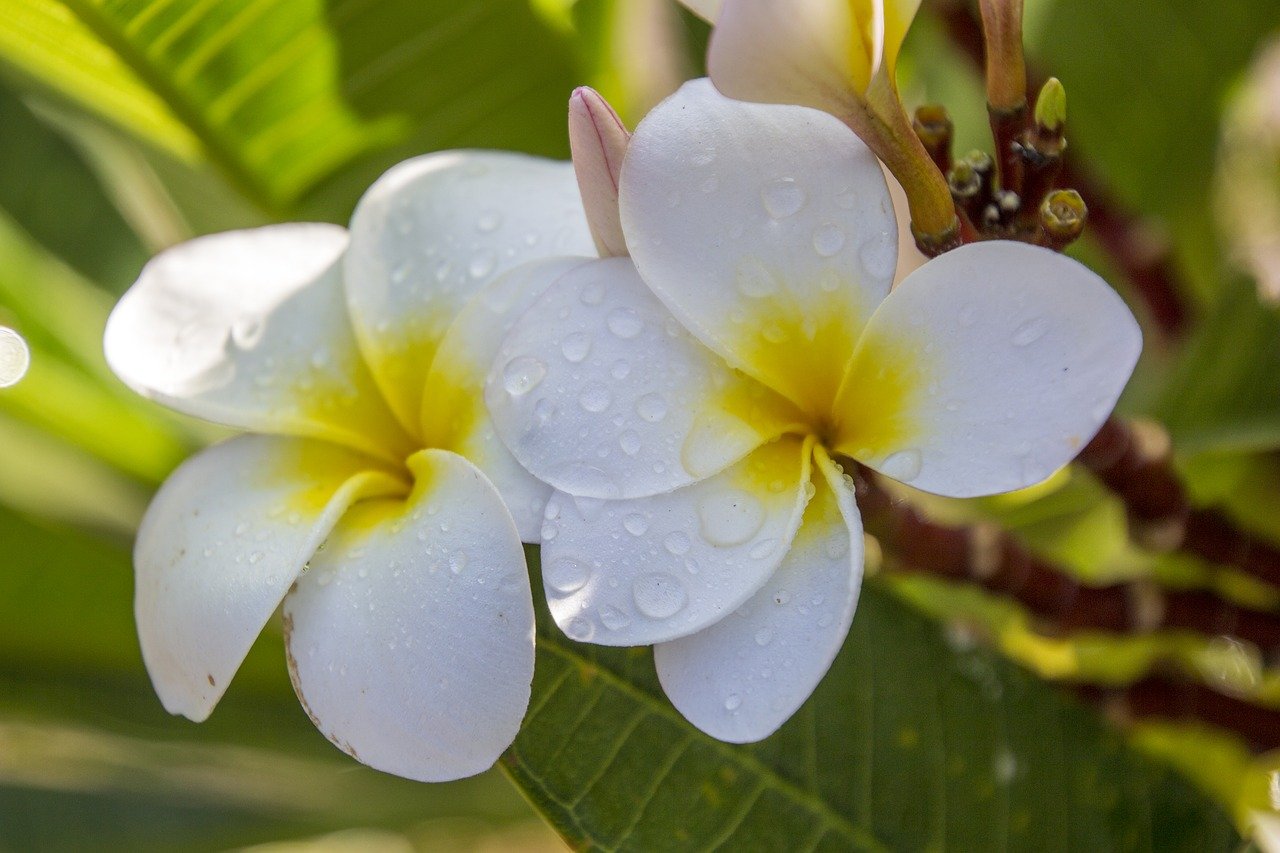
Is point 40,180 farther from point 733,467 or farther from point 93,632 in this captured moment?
point 733,467

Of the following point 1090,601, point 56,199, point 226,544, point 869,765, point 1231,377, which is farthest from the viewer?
point 56,199

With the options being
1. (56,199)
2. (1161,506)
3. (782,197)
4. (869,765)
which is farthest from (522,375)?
(56,199)

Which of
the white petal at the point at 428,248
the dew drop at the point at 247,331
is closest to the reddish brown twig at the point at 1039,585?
the white petal at the point at 428,248

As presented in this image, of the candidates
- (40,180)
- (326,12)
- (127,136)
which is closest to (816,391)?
(326,12)

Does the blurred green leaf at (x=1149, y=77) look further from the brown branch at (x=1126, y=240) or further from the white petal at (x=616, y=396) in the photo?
the white petal at (x=616, y=396)

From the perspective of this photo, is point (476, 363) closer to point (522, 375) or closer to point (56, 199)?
point (522, 375)

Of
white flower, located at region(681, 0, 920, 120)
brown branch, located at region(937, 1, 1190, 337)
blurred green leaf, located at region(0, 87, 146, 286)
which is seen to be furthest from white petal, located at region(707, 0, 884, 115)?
blurred green leaf, located at region(0, 87, 146, 286)
